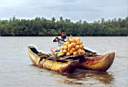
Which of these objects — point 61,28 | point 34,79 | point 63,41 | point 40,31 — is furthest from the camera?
point 40,31

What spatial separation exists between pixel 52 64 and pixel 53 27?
6758cm

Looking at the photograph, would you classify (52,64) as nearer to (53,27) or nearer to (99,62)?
(99,62)

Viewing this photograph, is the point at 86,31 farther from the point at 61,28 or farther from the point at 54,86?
the point at 54,86

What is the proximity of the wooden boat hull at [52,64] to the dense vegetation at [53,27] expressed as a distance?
59041 millimetres

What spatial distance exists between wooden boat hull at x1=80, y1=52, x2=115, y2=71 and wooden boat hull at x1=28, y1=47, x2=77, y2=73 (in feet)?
2.92

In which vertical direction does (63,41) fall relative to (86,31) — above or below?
above

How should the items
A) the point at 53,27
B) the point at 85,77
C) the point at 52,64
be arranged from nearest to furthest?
the point at 85,77 < the point at 52,64 < the point at 53,27

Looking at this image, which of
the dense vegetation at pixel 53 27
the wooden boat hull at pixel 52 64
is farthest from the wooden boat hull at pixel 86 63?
the dense vegetation at pixel 53 27

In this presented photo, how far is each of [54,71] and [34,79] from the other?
247cm

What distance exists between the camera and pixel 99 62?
23219 mm

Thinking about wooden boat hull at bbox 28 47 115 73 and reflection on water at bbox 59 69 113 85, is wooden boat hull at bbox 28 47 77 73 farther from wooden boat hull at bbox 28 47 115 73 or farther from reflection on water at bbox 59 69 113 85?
reflection on water at bbox 59 69 113 85

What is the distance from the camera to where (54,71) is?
24562mm

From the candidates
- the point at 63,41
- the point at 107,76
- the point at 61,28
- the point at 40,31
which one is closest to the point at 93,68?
the point at 107,76

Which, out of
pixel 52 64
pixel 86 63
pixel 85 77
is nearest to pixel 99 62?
pixel 86 63
